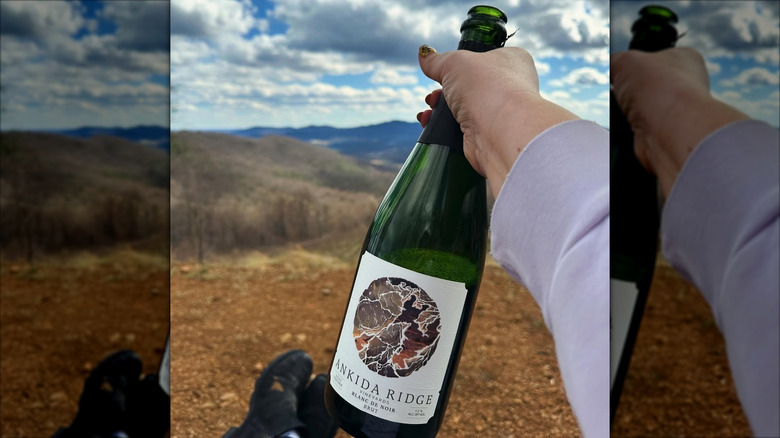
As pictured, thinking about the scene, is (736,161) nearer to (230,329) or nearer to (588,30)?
(588,30)

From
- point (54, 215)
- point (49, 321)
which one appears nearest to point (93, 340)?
point (49, 321)

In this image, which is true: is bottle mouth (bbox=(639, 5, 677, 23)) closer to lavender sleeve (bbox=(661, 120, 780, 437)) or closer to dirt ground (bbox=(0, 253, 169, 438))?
lavender sleeve (bbox=(661, 120, 780, 437))

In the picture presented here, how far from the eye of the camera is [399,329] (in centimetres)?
43

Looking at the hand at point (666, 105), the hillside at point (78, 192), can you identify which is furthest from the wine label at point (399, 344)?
the hillside at point (78, 192)

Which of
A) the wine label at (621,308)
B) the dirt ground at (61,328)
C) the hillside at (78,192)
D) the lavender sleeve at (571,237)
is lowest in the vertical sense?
the dirt ground at (61,328)

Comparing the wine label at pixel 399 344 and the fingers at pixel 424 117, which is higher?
the fingers at pixel 424 117

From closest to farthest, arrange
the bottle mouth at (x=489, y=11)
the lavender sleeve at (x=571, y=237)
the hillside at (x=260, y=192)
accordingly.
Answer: the lavender sleeve at (x=571, y=237) < the bottle mouth at (x=489, y=11) < the hillside at (x=260, y=192)

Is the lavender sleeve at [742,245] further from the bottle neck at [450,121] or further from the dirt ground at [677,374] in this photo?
the bottle neck at [450,121]

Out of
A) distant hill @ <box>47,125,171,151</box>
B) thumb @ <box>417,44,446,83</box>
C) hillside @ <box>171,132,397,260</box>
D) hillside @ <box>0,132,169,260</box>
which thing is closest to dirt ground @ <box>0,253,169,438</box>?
hillside @ <box>0,132,169,260</box>

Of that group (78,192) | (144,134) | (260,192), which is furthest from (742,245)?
(78,192)

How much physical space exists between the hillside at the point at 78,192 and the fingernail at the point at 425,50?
127 cm

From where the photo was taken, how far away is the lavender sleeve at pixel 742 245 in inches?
6.3

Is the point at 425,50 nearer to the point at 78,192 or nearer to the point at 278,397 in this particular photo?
the point at 278,397

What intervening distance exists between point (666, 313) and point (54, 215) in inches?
99.3
